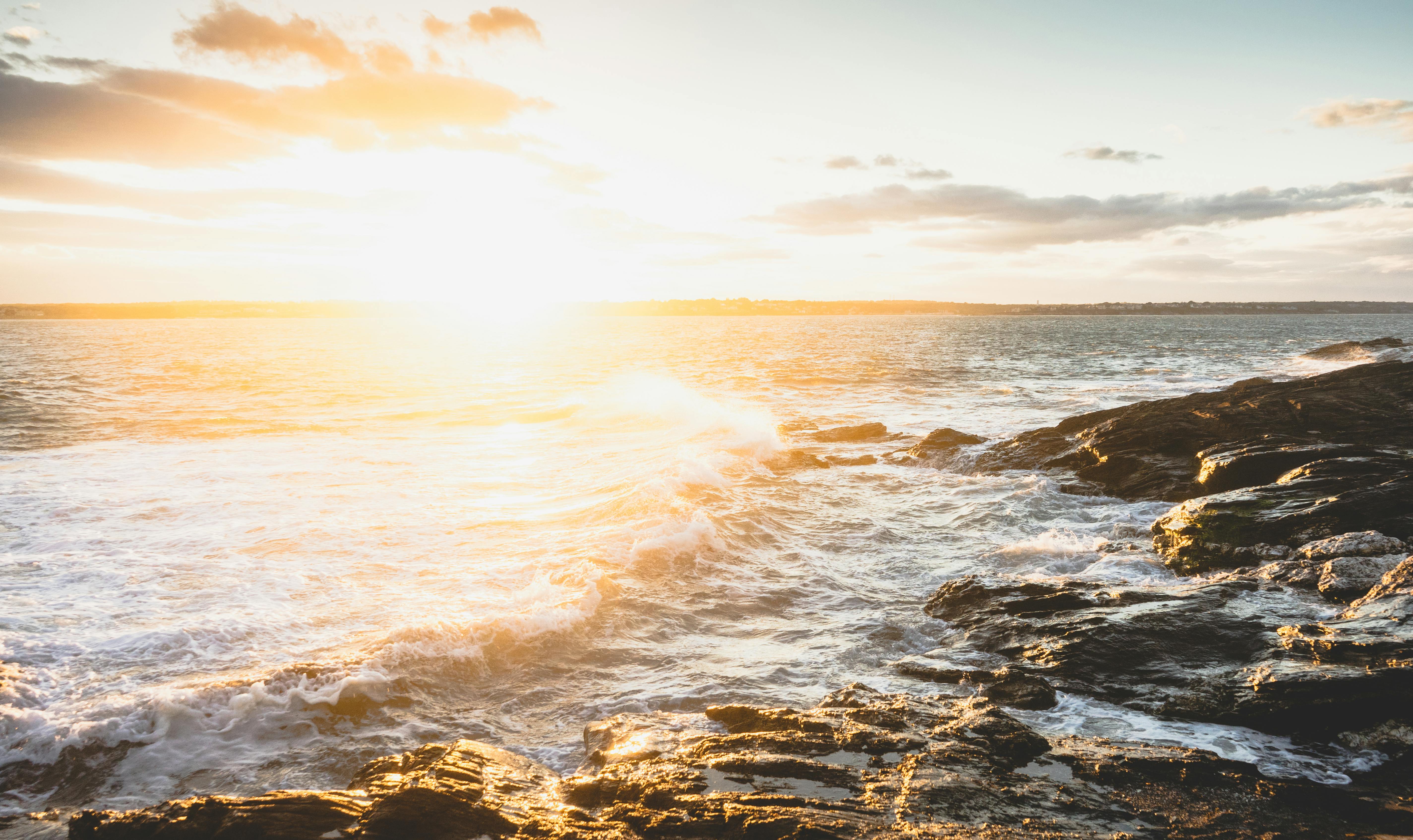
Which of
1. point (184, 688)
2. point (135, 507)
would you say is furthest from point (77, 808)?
point (135, 507)

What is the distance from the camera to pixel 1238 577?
30.7ft

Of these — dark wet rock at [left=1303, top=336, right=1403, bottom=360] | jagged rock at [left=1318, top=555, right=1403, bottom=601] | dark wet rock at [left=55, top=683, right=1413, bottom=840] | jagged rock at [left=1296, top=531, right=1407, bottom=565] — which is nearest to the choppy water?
dark wet rock at [left=55, top=683, right=1413, bottom=840]

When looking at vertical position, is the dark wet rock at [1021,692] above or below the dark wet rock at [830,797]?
below

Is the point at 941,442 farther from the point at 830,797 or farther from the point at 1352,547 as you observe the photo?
the point at 830,797

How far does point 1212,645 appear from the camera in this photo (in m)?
7.22

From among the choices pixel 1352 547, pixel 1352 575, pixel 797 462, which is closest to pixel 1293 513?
pixel 1352 547

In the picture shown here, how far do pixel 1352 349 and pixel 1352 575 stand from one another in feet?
181

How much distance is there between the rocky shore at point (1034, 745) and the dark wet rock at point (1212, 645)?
2 cm

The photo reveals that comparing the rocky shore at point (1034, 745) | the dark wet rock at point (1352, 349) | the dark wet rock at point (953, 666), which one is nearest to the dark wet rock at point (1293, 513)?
the rocky shore at point (1034, 745)

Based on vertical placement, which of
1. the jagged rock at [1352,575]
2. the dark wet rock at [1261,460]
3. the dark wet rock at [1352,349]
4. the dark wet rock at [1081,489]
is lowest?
the dark wet rock at [1081,489]

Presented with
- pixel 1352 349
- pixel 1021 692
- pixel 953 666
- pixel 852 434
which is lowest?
pixel 953 666

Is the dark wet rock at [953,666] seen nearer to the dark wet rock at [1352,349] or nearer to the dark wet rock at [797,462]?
the dark wet rock at [797,462]

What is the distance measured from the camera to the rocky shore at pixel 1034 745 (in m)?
4.58

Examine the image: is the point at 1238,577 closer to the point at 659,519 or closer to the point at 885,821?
the point at 885,821
